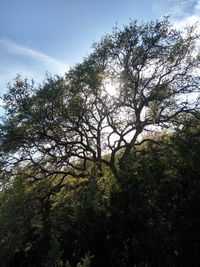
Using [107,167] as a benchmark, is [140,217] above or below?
below

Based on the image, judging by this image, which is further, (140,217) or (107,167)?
(107,167)

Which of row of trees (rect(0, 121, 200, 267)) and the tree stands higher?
the tree

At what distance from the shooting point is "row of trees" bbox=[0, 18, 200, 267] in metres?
9.67

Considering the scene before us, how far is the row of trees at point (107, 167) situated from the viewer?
967 centimetres

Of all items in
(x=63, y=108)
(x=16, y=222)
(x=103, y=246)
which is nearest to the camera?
(x=103, y=246)

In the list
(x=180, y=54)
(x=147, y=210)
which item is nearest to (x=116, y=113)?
(x=180, y=54)

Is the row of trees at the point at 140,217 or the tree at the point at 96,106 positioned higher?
the tree at the point at 96,106

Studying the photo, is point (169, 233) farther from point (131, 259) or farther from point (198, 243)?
point (131, 259)

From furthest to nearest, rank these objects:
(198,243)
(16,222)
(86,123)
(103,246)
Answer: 1. (86,123)
2. (16,222)
3. (103,246)
4. (198,243)

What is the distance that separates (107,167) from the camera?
19906 millimetres

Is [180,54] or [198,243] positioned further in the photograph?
[180,54]

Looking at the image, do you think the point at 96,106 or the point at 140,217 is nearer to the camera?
the point at 140,217

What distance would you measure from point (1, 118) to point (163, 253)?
513 inches

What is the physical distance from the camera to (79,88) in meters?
18.9
